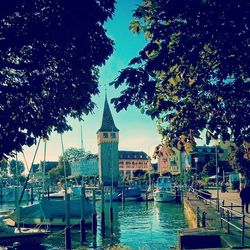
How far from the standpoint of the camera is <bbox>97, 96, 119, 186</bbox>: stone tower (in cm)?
10894

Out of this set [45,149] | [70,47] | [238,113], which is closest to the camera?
[238,113]

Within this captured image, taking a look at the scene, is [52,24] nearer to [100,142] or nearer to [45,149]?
[45,149]

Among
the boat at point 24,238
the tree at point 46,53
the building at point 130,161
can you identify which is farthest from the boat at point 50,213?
the building at point 130,161

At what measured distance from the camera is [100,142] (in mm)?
114062

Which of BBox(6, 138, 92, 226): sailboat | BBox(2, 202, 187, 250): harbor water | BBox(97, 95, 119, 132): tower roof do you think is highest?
BBox(97, 95, 119, 132): tower roof

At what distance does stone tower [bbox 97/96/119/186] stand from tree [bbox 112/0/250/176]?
324 feet

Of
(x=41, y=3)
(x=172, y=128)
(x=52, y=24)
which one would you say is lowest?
(x=172, y=128)

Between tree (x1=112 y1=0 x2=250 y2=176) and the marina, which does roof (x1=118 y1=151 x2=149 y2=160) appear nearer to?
the marina

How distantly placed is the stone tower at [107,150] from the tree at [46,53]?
9770 centimetres

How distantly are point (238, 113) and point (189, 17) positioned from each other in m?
2.48

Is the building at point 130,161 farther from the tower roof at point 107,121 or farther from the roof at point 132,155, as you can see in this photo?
the tower roof at point 107,121

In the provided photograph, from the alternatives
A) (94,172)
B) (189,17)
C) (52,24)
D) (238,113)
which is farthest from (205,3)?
(94,172)

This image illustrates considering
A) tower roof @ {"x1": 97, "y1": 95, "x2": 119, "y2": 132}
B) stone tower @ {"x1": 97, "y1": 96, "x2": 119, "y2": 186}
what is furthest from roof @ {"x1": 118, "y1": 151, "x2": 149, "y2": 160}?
stone tower @ {"x1": 97, "y1": 96, "x2": 119, "y2": 186}

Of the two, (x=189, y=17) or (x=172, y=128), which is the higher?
(x=189, y=17)
